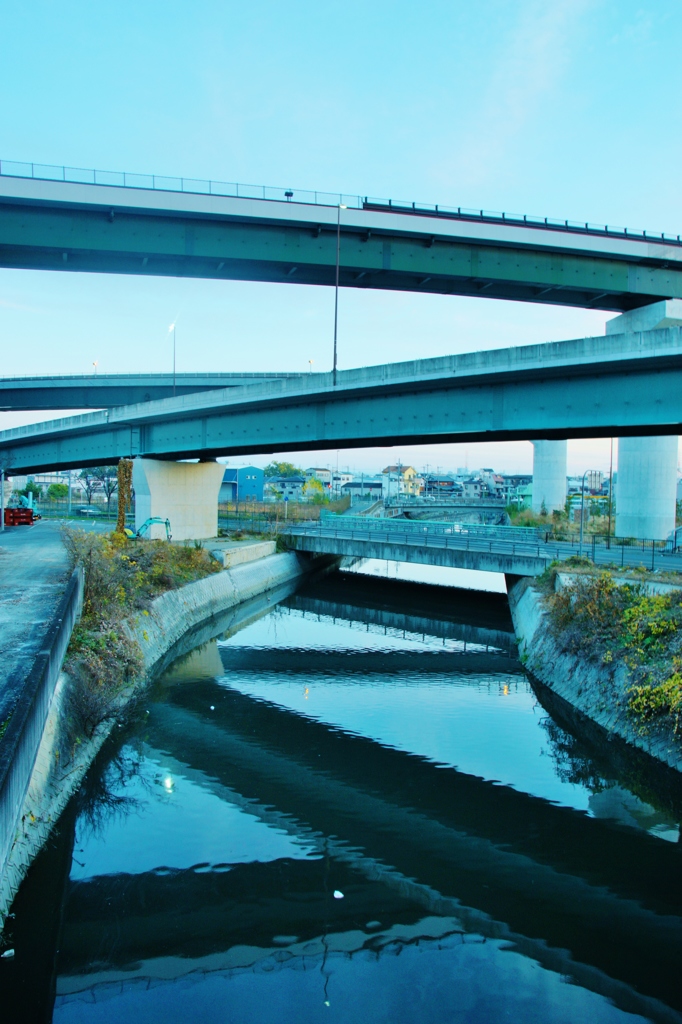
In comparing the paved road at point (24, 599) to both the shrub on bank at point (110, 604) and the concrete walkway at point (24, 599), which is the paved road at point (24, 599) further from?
the shrub on bank at point (110, 604)

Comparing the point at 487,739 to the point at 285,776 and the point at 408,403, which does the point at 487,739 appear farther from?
the point at 408,403

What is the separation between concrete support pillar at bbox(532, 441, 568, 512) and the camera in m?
56.2

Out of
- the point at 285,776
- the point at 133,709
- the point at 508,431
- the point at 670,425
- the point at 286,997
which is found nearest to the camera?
the point at 286,997

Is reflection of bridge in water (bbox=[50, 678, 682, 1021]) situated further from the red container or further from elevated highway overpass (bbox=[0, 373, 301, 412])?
elevated highway overpass (bbox=[0, 373, 301, 412])

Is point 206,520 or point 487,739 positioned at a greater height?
point 206,520

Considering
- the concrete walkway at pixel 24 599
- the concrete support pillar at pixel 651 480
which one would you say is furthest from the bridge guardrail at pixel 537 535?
the concrete walkway at pixel 24 599

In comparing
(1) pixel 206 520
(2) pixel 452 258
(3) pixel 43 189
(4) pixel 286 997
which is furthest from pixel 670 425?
(1) pixel 206 520

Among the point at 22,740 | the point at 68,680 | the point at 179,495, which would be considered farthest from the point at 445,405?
the point at 22,740

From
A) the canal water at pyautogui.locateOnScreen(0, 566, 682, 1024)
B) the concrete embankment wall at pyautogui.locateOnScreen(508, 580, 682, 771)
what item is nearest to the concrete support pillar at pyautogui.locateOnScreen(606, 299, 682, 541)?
the concrete embankment wall at pyautogui.locateOnScreen(508, 580, 682, 771)

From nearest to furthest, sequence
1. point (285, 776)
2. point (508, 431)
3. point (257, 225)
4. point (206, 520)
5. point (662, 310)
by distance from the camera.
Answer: point (285, 776)
point (508, 431)
point (257, 225)
point (662, 310)
point (206, 520)

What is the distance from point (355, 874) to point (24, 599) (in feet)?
37.7

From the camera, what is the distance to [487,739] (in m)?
17.4

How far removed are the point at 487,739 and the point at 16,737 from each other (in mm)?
12203

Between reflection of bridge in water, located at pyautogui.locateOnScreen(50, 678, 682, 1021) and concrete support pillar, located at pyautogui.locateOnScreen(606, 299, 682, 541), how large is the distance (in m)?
23.4
